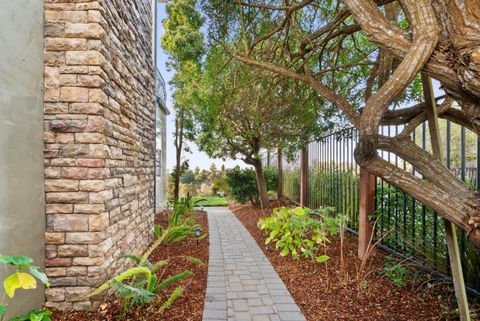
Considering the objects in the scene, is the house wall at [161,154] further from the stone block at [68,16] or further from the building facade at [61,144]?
the stone block at [68,16]

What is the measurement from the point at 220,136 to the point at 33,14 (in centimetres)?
660

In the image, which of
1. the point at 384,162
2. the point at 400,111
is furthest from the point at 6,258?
the point at 400,111

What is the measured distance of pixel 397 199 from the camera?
3834 mm

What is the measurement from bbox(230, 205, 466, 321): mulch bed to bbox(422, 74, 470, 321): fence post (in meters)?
0.36

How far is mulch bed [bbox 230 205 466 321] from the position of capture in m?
2.55

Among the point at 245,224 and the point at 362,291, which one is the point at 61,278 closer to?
the point at 362,291

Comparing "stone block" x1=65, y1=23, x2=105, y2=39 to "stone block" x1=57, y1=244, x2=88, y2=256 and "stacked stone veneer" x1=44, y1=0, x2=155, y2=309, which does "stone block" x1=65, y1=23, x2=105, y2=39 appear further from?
"stone block" x1=57, y1=244, x2=88, y2=256

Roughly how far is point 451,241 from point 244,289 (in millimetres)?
1971

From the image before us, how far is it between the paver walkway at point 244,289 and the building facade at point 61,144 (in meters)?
1.07

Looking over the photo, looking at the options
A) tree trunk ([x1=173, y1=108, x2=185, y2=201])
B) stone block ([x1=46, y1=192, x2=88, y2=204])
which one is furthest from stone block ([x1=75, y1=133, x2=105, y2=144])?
tree trunk ([x1=173, y1=108, x2=185, y2=201])

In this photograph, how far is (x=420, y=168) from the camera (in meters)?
1.92

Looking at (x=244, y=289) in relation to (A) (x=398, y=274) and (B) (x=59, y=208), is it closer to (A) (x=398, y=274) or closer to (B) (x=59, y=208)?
(A) (x=398, y=274)

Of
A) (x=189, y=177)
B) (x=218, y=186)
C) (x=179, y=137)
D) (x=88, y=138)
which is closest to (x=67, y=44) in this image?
(x=88, y=138)

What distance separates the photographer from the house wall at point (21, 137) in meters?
2.09
